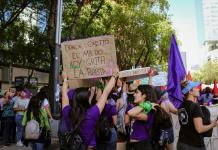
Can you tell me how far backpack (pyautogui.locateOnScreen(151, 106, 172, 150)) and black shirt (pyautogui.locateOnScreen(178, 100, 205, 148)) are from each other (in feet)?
0.88

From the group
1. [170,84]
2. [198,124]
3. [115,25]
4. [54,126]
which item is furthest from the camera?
[115,25]

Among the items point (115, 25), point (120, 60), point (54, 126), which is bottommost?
point (54, 126)

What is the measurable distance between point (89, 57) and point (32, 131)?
6.89 feet

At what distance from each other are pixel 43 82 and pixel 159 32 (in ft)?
37.0

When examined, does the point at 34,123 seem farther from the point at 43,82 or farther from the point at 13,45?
the point at 43,82

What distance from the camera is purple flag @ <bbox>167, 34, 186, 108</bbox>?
7082 millimetres

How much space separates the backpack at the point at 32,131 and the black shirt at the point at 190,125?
2.73 meters

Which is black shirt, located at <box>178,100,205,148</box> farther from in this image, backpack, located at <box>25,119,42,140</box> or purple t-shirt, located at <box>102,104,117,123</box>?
backpack, located at <box>25,119,42,140</box>

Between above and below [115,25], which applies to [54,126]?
below

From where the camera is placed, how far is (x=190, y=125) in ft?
18.2

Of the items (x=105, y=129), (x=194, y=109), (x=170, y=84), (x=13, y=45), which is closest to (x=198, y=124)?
A: (x=194, y=109)

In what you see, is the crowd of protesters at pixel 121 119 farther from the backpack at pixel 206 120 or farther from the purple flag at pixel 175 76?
the purple flag at pixel 175 76

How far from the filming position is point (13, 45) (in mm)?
29312

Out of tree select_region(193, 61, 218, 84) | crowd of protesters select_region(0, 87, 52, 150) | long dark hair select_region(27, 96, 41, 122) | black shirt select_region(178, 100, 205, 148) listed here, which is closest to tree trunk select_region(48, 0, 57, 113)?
crowd of protesters select_region(0, 87, 52, 150)
